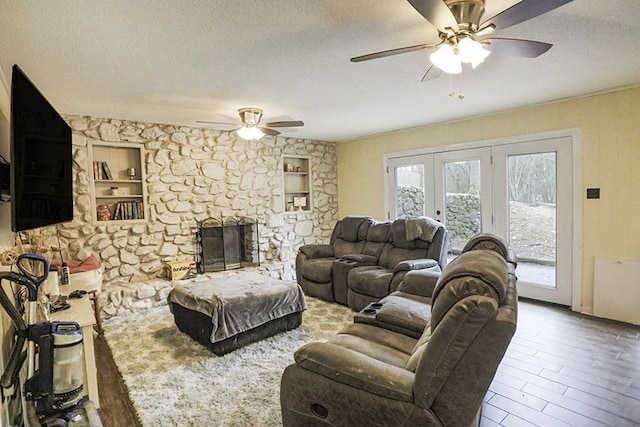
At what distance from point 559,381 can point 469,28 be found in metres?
2.46

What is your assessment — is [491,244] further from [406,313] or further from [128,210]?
[128,210]

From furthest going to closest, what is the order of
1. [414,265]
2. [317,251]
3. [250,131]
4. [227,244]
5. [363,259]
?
[227,244] < [317,251] < [363,259] < [250,131] < [414,265]

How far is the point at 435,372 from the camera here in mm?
1364

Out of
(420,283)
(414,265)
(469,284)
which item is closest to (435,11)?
(469,284)

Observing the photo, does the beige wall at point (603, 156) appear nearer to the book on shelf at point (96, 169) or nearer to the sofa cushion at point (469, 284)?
the sofa cushion at point (469, 284)

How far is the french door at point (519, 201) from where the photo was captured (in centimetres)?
405

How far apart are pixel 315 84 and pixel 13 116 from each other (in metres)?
2.24

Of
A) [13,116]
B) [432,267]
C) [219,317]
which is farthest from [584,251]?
[13,116]

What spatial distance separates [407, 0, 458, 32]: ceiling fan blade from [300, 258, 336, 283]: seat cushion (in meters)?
3.15

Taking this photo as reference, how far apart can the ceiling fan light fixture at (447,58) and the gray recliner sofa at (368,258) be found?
2.15 metres

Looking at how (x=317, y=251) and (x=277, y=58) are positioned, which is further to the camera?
(x=317, y=251)

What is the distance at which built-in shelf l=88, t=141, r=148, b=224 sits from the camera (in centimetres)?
441

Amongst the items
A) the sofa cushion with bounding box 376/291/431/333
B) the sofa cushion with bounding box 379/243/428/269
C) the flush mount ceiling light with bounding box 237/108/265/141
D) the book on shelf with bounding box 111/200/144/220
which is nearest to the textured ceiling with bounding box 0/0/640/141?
the flush mount ceiling light with bounding box 237/108/265/141

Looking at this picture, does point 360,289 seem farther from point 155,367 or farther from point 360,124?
point 360,124
